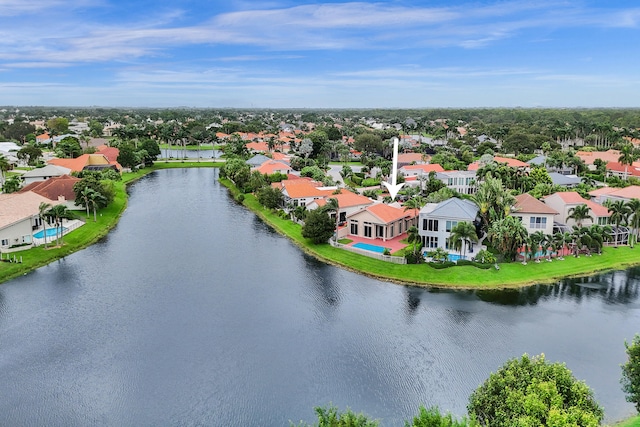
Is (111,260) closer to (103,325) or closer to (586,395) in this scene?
(103,325)

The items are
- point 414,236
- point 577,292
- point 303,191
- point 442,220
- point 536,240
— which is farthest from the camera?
point 303,191

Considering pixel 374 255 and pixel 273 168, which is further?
pixel 273 168

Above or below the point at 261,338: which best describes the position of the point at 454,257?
above

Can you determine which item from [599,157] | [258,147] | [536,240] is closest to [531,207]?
[536,240]

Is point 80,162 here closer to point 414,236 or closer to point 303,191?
point 303,191

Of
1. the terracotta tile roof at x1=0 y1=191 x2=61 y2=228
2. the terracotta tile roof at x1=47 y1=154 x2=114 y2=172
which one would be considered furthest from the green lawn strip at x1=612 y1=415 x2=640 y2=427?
the terracotta tile roof at x1=47 y1=154 x2=114 y2=172

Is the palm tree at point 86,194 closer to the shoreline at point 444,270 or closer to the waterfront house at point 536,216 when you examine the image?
the shoreline at point 444,270
